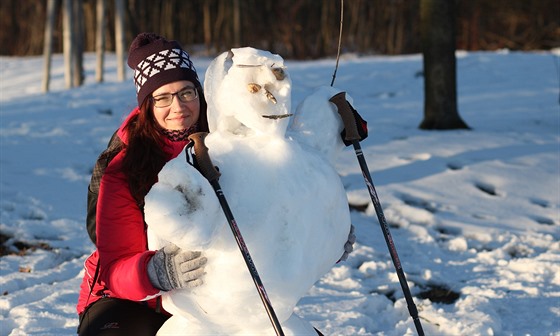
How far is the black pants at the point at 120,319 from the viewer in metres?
2.92

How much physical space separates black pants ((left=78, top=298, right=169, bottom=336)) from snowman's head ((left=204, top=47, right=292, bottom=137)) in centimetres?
86

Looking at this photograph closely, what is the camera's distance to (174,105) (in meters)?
2.91

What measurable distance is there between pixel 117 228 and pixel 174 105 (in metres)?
0.48

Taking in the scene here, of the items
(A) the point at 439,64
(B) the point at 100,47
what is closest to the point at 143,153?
(A) the point at 439,64

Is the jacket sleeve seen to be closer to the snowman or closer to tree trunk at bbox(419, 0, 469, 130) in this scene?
the snowman

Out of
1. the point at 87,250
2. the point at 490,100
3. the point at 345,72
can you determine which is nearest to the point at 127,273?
the point at 87,250

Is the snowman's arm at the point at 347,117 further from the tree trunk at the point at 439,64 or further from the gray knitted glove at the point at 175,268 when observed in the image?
the tree trunk at the point at 439,64

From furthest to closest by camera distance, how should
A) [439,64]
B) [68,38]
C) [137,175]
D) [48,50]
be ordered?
1. [48,50]
2. [68,38]
3. [439,64]
4. [137,175]

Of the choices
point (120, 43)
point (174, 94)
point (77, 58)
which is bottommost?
point (77, 58)

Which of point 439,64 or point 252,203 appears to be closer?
point 252,203

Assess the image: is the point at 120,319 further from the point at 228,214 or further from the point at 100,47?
the point at 100,47

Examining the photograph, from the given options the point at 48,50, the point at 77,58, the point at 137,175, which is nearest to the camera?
the point at 137,175

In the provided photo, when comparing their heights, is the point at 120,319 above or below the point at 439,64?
below

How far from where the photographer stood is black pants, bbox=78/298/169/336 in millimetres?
2920
